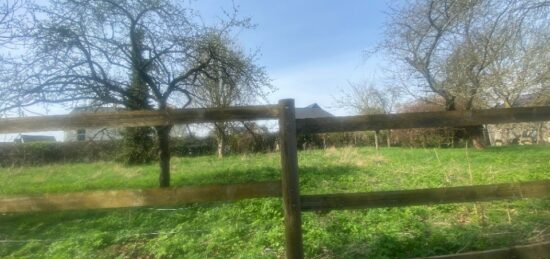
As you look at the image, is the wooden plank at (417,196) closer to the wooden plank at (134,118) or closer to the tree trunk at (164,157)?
the wooden plank at (134,118)

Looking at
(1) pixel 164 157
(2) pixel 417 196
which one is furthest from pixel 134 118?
(1) pixel 164 157

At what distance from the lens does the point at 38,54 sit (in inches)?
280

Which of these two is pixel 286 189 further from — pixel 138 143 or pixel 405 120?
pixel 138 143

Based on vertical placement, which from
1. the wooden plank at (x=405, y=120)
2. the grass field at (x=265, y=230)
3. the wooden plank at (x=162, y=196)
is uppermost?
the wooden plank at (x=405, y=120)

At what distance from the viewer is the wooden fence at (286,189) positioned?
104 inches

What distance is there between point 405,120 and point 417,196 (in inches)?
24.6

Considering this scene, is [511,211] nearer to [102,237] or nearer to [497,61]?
[102,237]

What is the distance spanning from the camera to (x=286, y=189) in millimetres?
2637

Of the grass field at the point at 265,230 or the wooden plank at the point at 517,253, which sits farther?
the grass field at the point at 265,230

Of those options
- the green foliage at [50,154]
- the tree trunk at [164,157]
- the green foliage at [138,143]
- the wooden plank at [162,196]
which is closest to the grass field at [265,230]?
the wooden plank at [162,196]

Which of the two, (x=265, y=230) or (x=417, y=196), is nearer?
(x=417, y=196)

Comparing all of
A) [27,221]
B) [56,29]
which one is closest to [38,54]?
[56,29]

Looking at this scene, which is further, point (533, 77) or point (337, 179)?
point (533, 77)

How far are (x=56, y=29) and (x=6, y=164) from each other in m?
12.1
